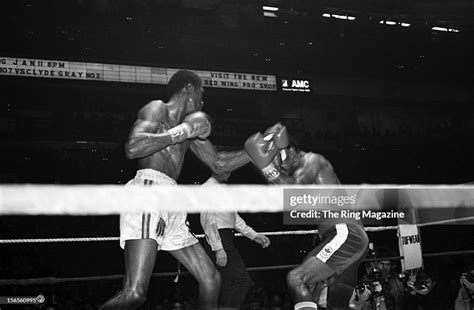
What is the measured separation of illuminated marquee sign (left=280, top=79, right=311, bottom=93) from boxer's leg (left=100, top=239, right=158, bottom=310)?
899 centimetres

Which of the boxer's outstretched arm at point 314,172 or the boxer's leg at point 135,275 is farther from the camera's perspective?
the boxer's outstretched arm at point 314,172

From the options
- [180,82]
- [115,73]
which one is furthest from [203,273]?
[115,73]

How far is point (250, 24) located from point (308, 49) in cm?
139

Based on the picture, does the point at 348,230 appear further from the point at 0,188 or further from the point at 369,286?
the point at 0,188

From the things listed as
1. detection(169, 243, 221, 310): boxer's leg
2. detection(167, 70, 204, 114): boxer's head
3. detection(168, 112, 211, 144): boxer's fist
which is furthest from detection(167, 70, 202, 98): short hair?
detection(169, 243, 221, 310): boxer's leg

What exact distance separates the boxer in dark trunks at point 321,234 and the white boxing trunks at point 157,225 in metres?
0.67

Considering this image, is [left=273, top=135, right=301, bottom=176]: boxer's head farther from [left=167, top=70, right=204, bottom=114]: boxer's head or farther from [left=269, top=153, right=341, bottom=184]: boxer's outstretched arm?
[left=167, top=70, right=204, bottom=114]: boxer's head

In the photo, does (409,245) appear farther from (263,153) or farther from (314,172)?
(263,153)

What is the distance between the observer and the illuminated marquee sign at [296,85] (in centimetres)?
1124

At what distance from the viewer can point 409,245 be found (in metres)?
4.60

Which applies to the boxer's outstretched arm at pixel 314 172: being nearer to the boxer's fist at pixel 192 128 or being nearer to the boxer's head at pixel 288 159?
the boxer's head at pixel 288 159

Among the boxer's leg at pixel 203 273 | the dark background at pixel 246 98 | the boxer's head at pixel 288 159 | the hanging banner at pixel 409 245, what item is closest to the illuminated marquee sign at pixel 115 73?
the dark background at pixel 246 98

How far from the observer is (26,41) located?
1012 cm

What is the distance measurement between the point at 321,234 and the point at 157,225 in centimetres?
110
